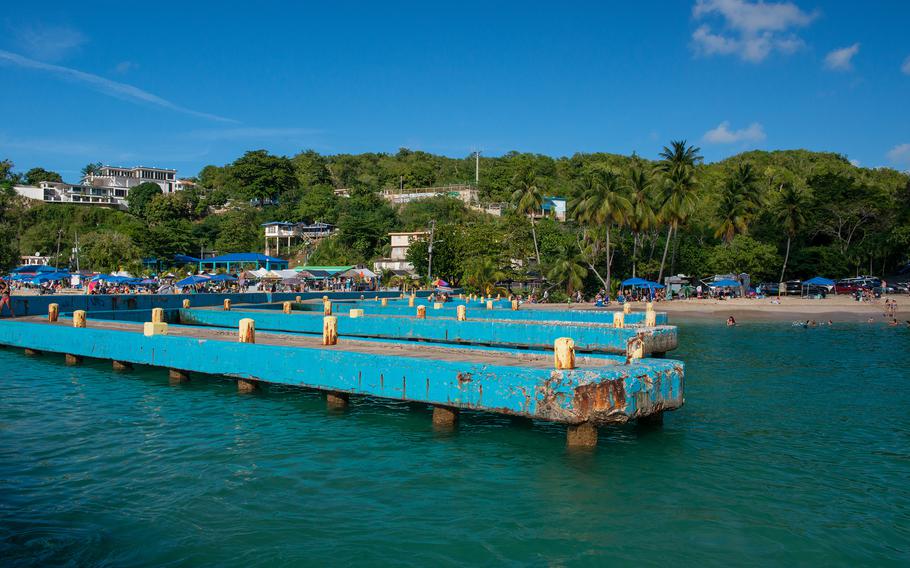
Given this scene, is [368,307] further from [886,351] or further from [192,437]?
[886,351]

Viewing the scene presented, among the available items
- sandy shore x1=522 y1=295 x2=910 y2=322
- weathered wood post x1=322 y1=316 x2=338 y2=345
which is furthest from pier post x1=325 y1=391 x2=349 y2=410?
sandy shore x1=522 y1=295 x2=910 y2=322

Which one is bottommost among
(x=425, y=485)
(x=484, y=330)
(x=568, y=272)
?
(x=425, y=485)

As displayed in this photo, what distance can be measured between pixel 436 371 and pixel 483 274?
43327 millimetres

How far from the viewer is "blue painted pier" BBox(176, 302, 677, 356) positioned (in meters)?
19.6

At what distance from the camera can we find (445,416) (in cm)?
1192

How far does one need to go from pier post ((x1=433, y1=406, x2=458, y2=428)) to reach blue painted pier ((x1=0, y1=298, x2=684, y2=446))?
0.06 feet

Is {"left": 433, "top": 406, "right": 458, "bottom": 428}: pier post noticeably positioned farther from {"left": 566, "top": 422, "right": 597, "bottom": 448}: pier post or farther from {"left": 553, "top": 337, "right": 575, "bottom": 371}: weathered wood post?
{"left": 553, "top": 337, "right": 575, "bottom": 371}: weathered wood post

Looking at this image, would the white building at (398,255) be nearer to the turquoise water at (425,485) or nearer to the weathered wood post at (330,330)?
the weathered wood post at (330,330)

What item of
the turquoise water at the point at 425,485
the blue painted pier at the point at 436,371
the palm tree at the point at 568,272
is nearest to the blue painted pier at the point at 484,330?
Answer: the turquoise water at the point at 425,485

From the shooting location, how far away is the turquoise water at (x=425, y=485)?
7.17m

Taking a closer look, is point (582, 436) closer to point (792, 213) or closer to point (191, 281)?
point (191, 281)

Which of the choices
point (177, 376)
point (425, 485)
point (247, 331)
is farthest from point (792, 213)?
point (425, 485)

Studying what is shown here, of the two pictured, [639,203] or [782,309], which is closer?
[782,309]

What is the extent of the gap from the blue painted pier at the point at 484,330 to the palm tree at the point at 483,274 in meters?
28.2
